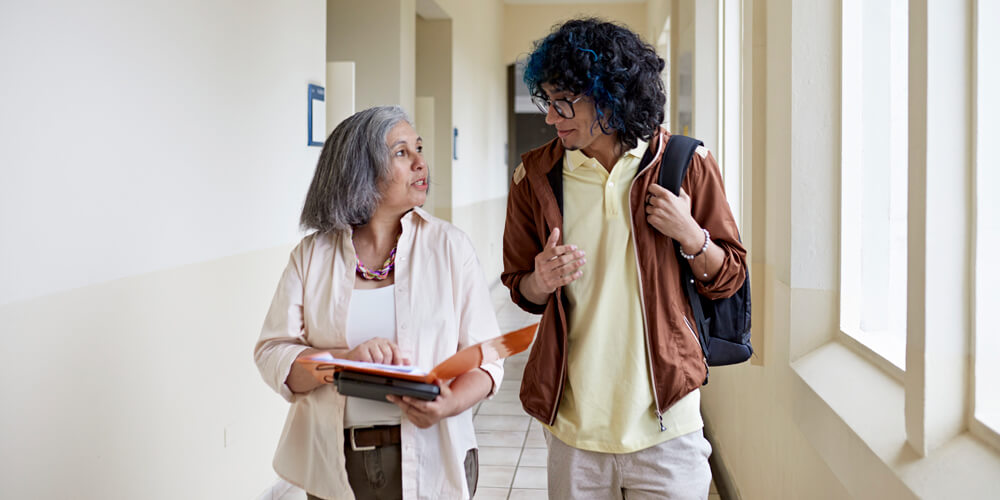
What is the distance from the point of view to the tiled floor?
401 centimetres

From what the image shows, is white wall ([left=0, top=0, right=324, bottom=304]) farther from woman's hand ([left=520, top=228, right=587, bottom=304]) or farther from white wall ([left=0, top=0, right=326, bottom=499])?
woman's hand ([left=520, top=228, right=587, bottom=304])

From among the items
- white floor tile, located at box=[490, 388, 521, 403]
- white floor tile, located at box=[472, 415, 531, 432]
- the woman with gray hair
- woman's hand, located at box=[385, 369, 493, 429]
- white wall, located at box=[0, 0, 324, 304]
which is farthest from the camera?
white floor tile, located at box=[490, 388, 521, 403]

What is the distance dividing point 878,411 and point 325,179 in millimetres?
1317

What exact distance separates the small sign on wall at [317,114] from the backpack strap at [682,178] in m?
2.77

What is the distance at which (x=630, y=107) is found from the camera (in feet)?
5.53

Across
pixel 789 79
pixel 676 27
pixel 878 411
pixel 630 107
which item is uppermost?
pixel 676 27

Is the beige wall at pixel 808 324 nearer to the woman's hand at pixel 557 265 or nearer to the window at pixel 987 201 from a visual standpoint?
the window at pixel 987 201

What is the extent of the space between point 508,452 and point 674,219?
10.6 feet

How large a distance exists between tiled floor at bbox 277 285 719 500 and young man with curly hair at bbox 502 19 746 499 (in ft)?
7.44

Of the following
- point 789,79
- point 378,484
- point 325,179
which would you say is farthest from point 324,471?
point 789,79

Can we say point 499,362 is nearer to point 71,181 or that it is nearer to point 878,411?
point 878,411

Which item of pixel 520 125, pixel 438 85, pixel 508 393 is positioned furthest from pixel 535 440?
pixel 520 125

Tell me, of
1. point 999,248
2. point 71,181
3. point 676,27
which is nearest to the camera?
point 999,248

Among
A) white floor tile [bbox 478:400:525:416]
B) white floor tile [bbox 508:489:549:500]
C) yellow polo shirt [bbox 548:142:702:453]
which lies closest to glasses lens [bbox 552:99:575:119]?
yellow polo shirt [bbox 548:142:702:453]
